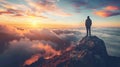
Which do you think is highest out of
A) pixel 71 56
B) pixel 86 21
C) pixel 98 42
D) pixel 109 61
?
pixel 86 21

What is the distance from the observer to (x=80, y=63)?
341 ft

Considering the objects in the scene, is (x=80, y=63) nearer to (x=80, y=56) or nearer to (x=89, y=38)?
(x=80, y=56)

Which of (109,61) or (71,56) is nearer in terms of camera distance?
(71,56)

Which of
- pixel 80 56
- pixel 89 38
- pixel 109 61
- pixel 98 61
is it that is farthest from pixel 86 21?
pixel 109 61

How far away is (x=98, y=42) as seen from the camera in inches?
4508

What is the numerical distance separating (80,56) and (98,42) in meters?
17.3

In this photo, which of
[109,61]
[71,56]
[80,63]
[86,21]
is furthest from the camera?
[109,61]

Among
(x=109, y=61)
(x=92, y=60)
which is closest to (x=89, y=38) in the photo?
(x=92, y=60)

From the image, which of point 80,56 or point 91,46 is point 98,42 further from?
point 80,56

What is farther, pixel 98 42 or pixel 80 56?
pixel 98 42

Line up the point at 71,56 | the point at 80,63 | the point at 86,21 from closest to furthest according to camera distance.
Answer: the point at 86,21, the point at 80,63, the point at 71,56

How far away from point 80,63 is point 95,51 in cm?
1645

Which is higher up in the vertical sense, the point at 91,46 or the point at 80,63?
the point at 91,46

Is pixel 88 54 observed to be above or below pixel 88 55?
above
